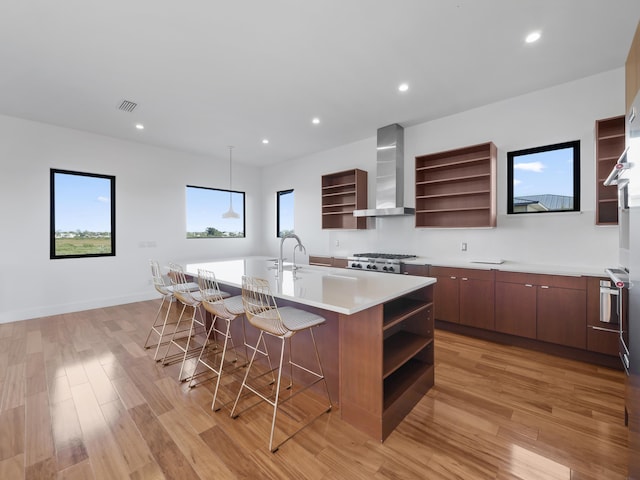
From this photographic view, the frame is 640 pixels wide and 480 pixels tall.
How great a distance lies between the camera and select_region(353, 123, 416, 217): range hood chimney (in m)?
4.54

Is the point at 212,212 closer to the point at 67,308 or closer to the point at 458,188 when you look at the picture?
the point at 67,308

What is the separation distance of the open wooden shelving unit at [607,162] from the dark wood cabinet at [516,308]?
3.21ft

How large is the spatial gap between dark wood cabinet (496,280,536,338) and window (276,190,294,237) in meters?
4.49

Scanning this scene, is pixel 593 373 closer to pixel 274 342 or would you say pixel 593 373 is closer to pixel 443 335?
pixel 443 335

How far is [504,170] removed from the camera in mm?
3732

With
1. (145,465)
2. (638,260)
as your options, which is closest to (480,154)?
(638,260)

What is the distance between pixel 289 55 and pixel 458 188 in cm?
287

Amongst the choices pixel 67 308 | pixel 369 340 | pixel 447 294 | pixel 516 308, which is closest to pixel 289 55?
pixel 369 340

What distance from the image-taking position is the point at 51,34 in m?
2.45

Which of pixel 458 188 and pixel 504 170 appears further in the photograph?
pixel 458 188

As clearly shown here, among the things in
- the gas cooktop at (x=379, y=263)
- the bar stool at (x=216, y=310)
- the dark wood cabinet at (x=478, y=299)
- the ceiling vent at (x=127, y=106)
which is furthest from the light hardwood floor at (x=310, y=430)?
the ceiling vent at (x=127, y=106)

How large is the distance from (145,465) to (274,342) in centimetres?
122

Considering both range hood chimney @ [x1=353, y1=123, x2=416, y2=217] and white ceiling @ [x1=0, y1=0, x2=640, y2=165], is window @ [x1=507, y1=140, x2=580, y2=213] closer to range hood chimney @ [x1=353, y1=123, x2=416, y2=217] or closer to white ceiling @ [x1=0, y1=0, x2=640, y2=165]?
white ceiling @ [x1=0, y1=0, x2=640, y2=165]

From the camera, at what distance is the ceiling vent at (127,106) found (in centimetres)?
369
